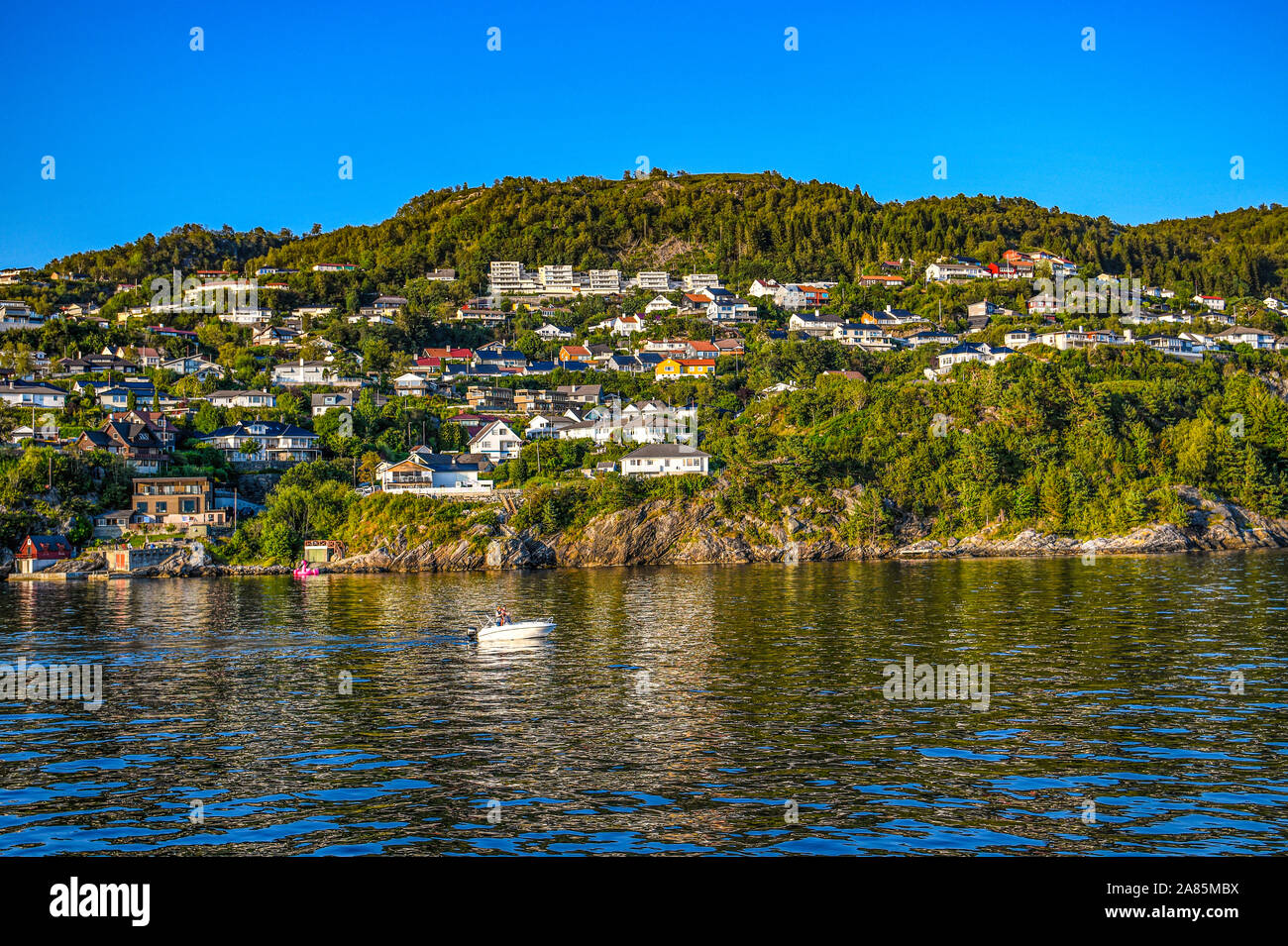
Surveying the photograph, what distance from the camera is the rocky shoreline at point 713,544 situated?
81.0 meters

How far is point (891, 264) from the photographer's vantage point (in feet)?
582

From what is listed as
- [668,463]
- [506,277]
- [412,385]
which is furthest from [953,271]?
[668,463]

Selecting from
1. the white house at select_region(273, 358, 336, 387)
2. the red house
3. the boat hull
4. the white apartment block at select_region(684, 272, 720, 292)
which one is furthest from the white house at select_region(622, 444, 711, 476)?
the white apartment block at select_region(684, 272, 720, 292)

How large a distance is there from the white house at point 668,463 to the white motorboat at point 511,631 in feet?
172

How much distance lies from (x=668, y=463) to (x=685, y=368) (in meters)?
35.6

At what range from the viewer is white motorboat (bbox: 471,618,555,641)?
37.7 metres

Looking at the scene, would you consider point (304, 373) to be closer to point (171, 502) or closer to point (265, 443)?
point (265, 443)

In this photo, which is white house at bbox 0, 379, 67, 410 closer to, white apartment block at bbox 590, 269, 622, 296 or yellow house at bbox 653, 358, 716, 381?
yellow house at bbox 653, 358, 716, 381

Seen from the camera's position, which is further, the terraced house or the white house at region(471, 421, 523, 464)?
the white house at region(471, 421, 523, 464)

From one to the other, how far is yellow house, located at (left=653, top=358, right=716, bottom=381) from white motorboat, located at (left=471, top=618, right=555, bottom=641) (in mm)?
85767

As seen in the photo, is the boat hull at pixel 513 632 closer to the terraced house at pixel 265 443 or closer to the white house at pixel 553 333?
the terraced house at pixel 265 443

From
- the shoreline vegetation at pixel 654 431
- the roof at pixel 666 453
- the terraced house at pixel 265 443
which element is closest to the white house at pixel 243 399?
the shoreline vegetation at pixel 654 431
